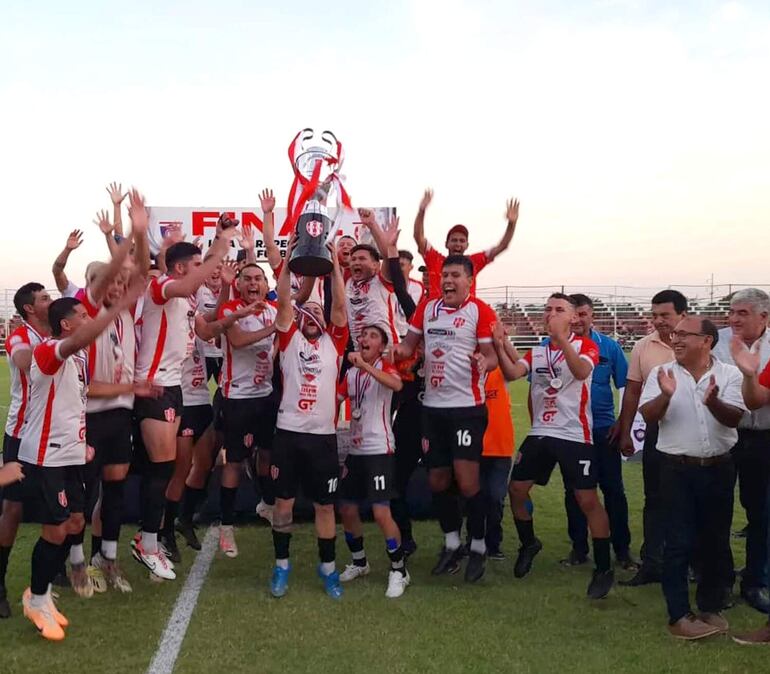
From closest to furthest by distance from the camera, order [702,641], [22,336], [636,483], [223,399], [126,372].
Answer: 1. [702,641]
2. [22,336]
3. [126,372]
4. [223,399]
5. [636,483]

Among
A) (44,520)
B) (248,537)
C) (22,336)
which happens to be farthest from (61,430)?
(248,537)

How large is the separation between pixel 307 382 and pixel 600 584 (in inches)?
95.1

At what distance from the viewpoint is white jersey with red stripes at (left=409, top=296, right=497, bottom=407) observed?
5.67 metres

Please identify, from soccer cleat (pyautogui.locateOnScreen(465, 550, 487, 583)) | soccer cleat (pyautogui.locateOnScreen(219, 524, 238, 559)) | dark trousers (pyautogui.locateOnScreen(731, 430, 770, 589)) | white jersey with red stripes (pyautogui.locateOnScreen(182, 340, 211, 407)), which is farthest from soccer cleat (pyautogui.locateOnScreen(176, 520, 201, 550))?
dark trousers (pyautogui.locateOnScreen(731, 430, 770, 589))

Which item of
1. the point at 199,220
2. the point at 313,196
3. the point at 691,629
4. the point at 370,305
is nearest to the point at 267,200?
the point at 313,196

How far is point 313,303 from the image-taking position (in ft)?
19.0

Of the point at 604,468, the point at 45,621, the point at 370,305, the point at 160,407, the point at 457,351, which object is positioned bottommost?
the point at 45,621

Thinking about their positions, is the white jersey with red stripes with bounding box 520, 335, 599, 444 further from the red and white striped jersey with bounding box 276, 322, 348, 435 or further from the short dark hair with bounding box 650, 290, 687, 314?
the red and white striped jersey with bounding box 276, 322, 348, 435

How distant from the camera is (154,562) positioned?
5.58m

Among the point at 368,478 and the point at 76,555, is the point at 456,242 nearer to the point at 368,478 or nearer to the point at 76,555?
the point at 368,478

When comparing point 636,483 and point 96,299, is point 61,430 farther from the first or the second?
point 636,483

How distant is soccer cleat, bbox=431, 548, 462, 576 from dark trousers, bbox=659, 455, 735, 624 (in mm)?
1670

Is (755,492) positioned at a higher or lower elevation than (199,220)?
lower

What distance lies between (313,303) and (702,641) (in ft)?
11.0
